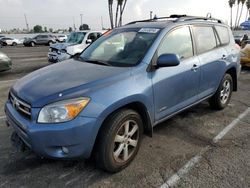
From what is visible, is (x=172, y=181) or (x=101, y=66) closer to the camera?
(x=172, y=181)

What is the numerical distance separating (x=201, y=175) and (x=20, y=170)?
216 centimetres

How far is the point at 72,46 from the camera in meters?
10.9

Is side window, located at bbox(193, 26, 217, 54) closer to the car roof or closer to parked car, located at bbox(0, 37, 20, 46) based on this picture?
the car roof

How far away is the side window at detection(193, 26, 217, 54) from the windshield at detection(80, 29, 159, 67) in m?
0.95

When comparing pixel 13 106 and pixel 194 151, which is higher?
pixel 13 106

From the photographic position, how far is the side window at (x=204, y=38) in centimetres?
433

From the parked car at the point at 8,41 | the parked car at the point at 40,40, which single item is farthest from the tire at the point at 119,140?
the parked car at the point at 8,41

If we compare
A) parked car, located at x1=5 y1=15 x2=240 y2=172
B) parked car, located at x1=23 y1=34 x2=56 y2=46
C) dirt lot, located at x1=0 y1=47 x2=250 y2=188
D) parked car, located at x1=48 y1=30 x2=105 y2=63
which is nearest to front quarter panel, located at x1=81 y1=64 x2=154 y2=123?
parked car, located at x1=5 y1=15 x2=240 y2=172

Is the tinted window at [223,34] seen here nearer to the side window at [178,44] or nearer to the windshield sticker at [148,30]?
the side window at [178,44]

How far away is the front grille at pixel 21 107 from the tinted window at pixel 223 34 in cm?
380

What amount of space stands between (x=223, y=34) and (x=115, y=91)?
10.8 feet

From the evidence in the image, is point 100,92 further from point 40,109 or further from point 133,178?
point 133,178

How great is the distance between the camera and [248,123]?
15.5ft

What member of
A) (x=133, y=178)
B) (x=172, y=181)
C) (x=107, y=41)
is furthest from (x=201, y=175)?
(x=107, y=41)
